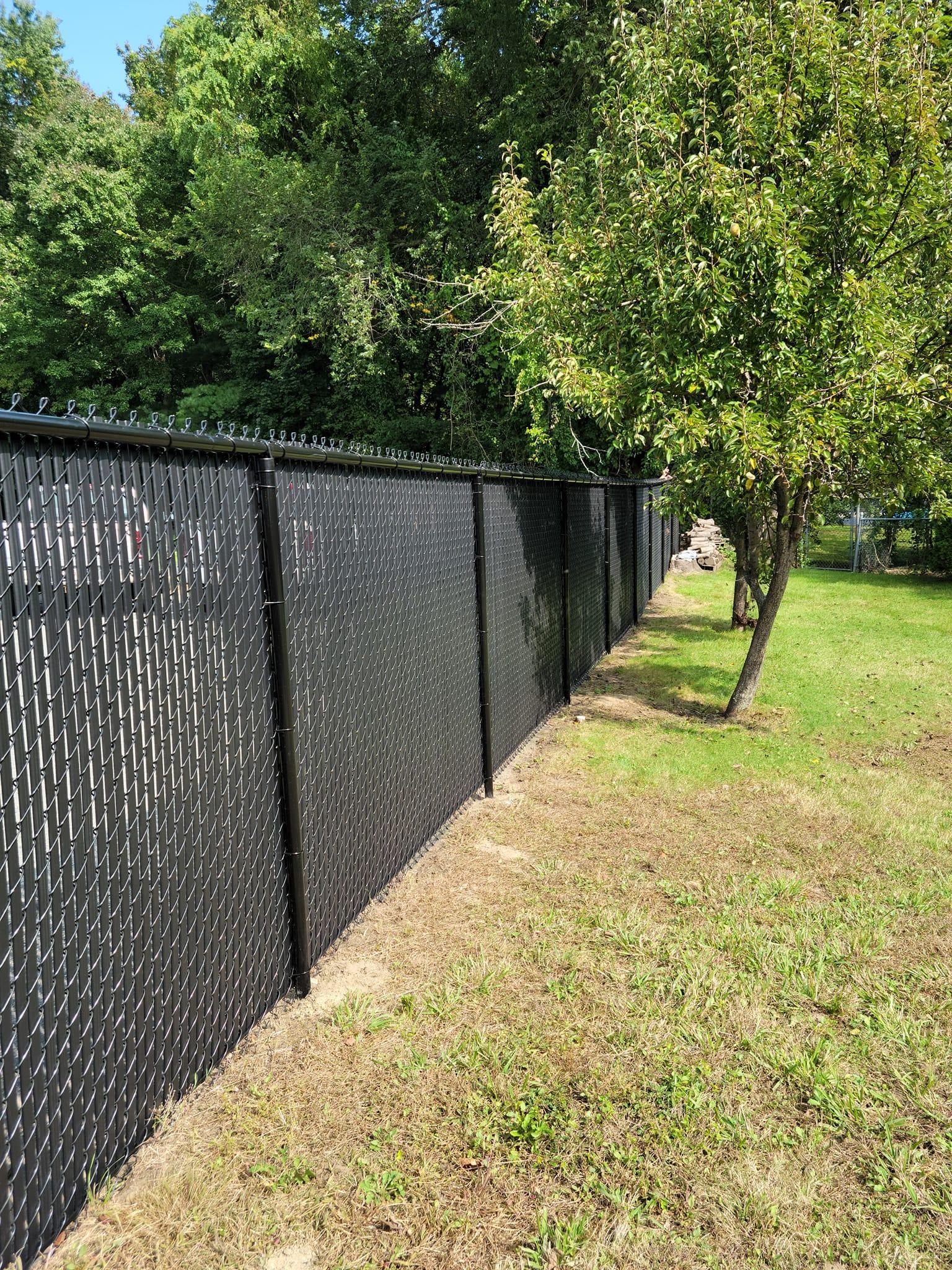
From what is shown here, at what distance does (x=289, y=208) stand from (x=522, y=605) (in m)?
14.9

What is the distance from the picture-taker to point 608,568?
33.6 feet

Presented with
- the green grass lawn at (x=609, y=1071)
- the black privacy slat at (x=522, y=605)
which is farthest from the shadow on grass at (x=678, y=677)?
the green grass lawn at (x=609, y=1071)

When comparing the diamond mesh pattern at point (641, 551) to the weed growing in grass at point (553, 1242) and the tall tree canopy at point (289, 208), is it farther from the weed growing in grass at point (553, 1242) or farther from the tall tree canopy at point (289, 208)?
the weed growing in grass at point (553, 1242)

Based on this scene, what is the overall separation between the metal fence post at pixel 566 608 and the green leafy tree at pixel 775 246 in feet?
3.08

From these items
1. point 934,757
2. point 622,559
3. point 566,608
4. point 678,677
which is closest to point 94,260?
point 622,559

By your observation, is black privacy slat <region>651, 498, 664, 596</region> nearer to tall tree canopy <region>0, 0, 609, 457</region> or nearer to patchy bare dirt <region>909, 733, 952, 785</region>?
tall tree canopy <region>0, 0, 609, 457</region>

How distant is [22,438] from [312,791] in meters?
1.80

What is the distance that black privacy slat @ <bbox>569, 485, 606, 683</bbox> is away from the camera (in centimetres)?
817

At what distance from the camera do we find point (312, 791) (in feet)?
11.0

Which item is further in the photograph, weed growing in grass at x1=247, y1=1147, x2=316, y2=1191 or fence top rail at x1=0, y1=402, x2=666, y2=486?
weed growing in grass at x1=247, y1=1147, x2=316, y2=1191

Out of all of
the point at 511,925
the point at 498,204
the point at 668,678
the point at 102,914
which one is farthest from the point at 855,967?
the point at 498,204

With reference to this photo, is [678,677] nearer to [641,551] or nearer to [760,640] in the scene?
[760,640]

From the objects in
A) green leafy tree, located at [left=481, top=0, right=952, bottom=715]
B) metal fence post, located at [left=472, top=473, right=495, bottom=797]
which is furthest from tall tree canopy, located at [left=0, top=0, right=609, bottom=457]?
metal fence post, located at [left=472, top=473, right=495, bottom=797]

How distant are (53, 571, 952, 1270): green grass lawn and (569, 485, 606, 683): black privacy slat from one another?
304 cm
